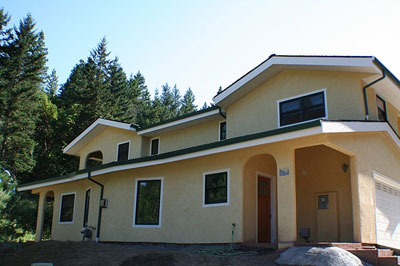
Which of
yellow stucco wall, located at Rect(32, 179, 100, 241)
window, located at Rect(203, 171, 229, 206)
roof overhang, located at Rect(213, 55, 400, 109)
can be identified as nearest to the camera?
roof overhang, located at Rect(213, 55, 400, 109)

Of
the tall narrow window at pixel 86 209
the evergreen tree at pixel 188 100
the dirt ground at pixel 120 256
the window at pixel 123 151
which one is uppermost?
the evergreen tree at pixel 188 100

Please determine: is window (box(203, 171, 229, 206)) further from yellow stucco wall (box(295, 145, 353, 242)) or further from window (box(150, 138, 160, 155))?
window (box(150, 138, 160, 155))

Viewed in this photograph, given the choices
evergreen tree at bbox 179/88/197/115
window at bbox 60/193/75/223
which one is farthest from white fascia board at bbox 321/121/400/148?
evergreen tree at bbox 179/88/197/115

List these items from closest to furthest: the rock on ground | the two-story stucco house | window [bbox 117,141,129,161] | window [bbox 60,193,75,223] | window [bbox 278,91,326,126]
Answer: the rock on ground → the two-story stucco house → window [bbox 278,91,326,126] → window [bbox 117,141,129,161] → window [bbox 60,193,75,223]

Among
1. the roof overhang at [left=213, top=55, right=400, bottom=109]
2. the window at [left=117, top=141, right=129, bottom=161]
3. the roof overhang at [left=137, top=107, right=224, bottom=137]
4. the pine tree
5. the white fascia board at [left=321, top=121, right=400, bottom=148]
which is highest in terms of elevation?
the pine tree

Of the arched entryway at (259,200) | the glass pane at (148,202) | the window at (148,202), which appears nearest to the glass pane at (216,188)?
the arched entryway at (259,200)

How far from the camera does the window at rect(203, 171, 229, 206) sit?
13.3 m

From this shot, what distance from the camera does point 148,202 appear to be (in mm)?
15906

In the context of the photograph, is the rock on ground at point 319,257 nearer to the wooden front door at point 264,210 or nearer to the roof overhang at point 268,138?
the roof overhang at point 268,138

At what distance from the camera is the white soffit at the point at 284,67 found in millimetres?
12656

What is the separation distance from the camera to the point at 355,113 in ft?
42.1

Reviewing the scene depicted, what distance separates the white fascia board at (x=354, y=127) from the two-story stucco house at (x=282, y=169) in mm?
29

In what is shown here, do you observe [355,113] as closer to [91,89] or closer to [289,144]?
[289,144]

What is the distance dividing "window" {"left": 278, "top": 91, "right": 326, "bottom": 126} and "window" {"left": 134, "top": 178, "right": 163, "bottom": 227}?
16.6 feet
